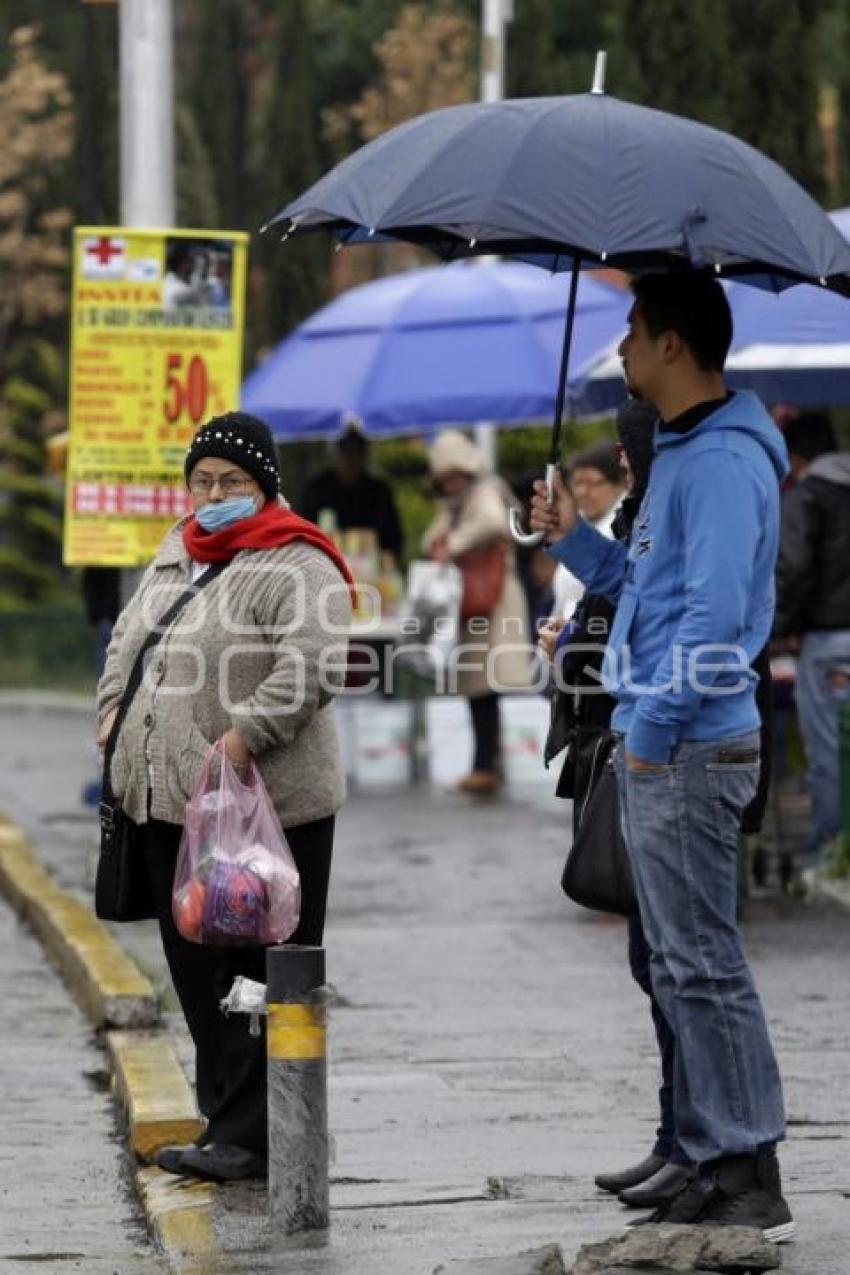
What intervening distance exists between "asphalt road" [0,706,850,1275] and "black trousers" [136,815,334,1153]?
0.21 meters

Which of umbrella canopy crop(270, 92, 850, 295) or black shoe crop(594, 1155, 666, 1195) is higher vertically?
umbrella canopy crop(270, 92, 850, 295)

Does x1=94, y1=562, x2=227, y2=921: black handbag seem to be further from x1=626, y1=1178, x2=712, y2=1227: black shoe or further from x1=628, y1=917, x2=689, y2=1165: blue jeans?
x1=626, y1=1178, x2=712, y2=1227: black shoe

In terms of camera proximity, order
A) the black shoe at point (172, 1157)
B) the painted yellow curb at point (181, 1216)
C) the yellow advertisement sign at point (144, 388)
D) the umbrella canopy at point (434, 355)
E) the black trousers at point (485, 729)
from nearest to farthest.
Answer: the painted yellow curb at point (181, 1216) → the black shoe at point (172, 1157) → the yellow advertisement sign at point (144, 388) → the black trousers at point (485, 729) → the umbrella canopy at point (434, 355)

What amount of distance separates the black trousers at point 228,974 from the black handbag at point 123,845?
4 cm

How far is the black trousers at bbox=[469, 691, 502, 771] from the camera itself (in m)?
16.5

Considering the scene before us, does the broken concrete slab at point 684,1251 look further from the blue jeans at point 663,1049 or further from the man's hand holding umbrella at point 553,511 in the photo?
the man's hand holding umbrella at point 553,511

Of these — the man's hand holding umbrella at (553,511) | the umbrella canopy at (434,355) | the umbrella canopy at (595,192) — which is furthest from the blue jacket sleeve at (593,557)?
the umbrella canopy at (434,355)

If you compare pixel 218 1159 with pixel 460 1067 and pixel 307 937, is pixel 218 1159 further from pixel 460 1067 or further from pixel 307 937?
pixel 460 1067

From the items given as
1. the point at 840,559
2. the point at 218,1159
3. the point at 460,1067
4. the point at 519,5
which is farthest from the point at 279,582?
the point at 519,5

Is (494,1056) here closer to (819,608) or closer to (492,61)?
(819,608)

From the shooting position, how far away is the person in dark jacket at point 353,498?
59.6 feet

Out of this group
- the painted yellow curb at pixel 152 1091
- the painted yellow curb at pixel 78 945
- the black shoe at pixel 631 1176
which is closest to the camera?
the black shoe at pixel 631 1176

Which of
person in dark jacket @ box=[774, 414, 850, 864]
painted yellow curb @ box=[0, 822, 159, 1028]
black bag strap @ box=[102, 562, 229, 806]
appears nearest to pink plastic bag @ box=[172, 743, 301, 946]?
black bag strap @ box=[102, 562, 229, 806]

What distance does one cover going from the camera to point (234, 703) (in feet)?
22.5
